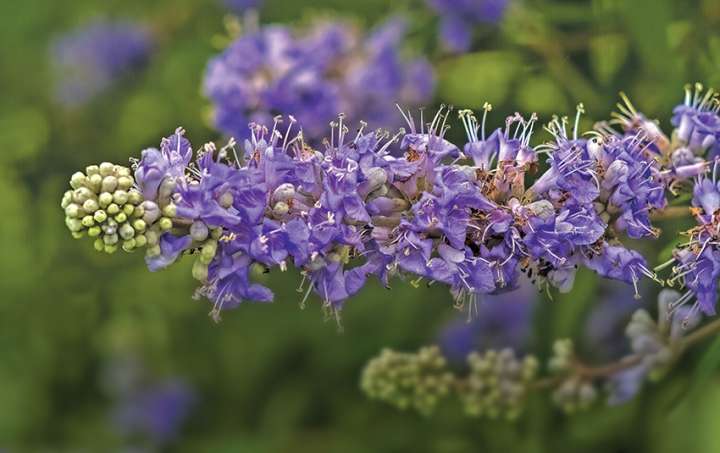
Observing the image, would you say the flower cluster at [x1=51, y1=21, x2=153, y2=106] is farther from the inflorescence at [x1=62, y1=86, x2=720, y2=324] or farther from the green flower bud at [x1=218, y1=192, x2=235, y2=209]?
the green flower bud at [x1=218, y1=192, x2=235, y2=209]

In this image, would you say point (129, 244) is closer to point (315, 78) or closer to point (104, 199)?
point (104, 199)

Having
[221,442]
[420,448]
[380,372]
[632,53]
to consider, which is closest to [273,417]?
[221,442]

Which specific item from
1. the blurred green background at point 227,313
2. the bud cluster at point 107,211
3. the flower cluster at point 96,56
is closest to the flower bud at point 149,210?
the bud cluster at point 107,211

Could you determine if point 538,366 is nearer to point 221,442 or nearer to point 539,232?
point 539,232

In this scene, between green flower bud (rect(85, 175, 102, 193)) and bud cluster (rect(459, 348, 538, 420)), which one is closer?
green flower bud (rect(85, 175, 102, 193))

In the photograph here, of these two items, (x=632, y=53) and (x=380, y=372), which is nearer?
(x=380, y=372)

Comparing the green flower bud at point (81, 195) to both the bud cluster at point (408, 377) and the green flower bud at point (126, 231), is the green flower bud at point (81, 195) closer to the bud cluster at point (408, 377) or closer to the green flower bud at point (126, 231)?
the green flower bud at point (126, 231)

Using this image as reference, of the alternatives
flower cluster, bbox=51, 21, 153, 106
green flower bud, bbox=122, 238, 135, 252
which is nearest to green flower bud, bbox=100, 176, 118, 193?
green flower bud, bbox=122, 238, 135, 252
